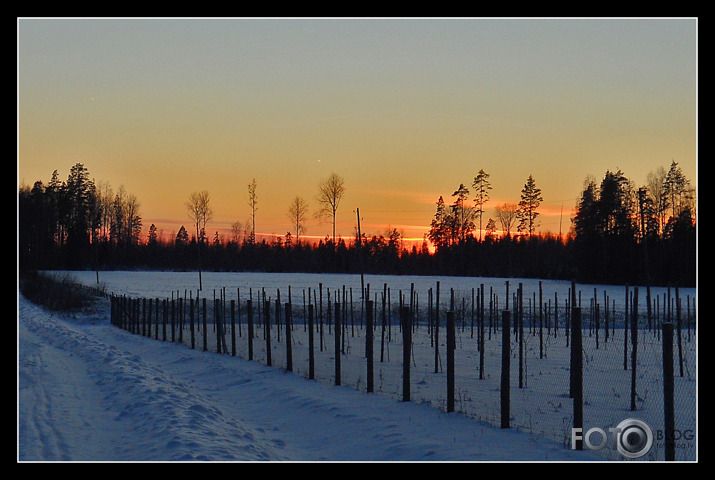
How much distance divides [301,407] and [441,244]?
7594 centimetres

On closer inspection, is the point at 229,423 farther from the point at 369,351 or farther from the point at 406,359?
the point at 369,351

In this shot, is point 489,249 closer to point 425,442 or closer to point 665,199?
point 665,199

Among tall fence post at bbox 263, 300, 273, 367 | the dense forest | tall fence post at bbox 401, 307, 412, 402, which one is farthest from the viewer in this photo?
the dense forest

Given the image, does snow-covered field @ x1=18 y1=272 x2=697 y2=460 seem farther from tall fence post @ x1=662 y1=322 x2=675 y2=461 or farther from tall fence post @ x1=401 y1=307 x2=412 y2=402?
tall fence post @ x1=662 y1=322 x2=675 y2=461

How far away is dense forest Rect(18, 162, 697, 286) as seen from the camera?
58062 millimetres

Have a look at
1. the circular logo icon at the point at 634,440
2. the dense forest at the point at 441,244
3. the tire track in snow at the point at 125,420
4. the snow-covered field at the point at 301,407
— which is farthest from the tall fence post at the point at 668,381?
the dense forest at the point at 441,244

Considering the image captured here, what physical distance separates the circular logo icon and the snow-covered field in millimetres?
120

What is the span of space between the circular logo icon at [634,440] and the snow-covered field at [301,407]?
0.39 ft

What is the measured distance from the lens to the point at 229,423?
30.1ft

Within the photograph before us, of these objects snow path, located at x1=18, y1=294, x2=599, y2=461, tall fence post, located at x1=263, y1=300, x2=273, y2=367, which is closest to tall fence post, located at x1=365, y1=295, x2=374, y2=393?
snow path, located at x1=18, y1=294, x2=599, y2=461

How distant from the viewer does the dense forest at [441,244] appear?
190ft

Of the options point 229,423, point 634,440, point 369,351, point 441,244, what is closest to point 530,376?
point 369,351

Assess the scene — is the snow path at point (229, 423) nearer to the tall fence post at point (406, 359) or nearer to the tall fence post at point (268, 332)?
the tall fence post at point (406, 359)
